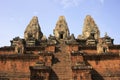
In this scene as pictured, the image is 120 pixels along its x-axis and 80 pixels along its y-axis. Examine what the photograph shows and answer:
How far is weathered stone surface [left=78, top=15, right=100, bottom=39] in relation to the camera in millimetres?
43541

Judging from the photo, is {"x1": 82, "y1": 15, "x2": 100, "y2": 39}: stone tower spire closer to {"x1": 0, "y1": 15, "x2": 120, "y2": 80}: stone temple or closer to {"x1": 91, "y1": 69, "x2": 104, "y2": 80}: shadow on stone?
{"x1": 0, "y1": 15, "x2": 120, "y2": 80}: stone temple

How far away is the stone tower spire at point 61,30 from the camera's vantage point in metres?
44.9

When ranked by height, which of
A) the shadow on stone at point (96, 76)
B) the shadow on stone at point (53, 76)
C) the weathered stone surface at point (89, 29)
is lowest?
the shadow on stone at point (96, 76)

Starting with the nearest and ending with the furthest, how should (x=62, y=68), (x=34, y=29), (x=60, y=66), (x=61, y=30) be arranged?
1. (x=62, y=68)
2. (x=60, y=66)
3. (x=61, y=30)
4. (x=34, y=29)

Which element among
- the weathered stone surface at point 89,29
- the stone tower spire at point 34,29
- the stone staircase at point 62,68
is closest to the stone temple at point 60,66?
the stone staircase at point 62,68

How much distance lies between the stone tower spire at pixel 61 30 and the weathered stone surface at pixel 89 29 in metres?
2.71

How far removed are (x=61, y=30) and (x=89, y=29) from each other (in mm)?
5131

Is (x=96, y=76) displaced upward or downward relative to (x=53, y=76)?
downward

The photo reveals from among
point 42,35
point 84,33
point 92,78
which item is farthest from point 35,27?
point 92,78

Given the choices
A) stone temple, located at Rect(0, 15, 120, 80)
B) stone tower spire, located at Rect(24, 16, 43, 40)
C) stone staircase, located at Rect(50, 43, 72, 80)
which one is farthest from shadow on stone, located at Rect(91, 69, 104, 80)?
stone tower spire, located at Rect(24, 16, 43, 40)

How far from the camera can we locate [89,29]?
4416cm

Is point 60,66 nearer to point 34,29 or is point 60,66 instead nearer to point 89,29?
point 89,29

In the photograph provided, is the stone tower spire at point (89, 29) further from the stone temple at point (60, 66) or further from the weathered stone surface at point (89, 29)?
the stone temple at point (60, 66)

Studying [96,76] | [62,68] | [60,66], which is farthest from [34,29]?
[96,76]
